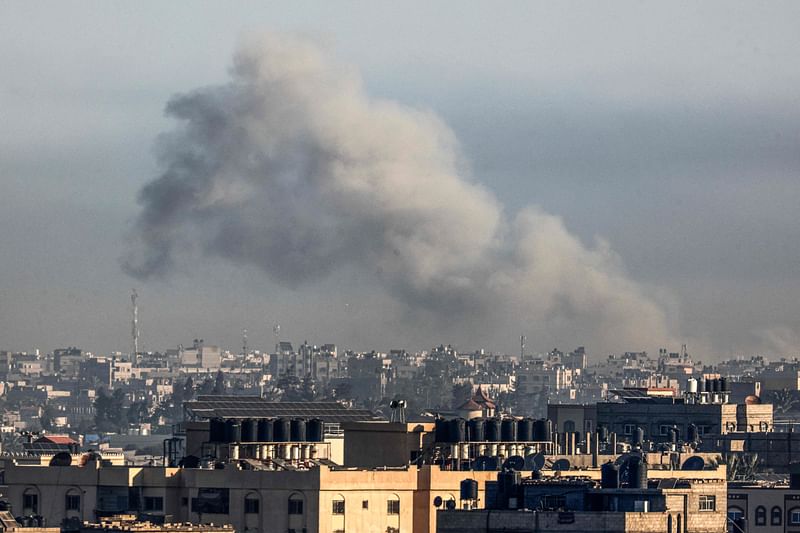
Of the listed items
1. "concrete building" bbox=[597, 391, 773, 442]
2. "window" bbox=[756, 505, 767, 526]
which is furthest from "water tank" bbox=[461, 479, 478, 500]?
"concrete building" bbox=[597, 391, 773, 442]

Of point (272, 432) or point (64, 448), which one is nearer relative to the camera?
point (272, 432)

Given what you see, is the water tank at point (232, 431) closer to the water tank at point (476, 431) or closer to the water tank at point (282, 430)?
Result: the water tank at point (282, 430)

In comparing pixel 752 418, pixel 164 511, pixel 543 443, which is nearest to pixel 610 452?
pixel 543 443

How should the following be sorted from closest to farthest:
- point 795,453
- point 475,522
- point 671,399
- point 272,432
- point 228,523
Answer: point 475,522
point 228,523
point 272,432
point 795,453
point 671,399

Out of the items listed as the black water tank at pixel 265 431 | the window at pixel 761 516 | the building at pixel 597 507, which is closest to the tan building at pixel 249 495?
the black water tank at pixel 265 431

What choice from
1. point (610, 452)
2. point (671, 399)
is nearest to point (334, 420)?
point (610, 452)

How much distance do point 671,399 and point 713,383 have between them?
28.1 feet

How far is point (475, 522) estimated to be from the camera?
9150cm

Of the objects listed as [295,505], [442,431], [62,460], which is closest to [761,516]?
[442,431]

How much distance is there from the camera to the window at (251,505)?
11256 centimetres

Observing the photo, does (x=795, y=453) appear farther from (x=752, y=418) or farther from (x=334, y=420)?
(x=334, y=420)

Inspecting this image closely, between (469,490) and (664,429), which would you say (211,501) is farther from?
(664,429)

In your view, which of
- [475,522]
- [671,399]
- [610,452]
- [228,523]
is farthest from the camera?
[671,399]

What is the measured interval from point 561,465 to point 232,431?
40.6 feet
